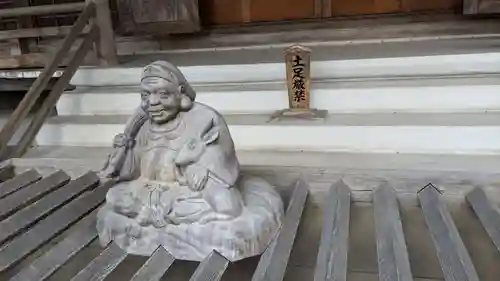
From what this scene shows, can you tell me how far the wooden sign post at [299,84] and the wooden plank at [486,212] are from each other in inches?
43.8

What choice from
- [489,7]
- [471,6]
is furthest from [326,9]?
[489,7]

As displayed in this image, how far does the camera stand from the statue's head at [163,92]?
192 cm

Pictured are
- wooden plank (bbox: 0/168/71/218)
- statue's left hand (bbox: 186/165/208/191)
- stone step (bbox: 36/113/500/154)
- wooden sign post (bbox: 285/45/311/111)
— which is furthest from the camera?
wooden sign post (bbox: 285/45/311/111)

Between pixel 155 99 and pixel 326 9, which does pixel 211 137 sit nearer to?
pixel 155 99

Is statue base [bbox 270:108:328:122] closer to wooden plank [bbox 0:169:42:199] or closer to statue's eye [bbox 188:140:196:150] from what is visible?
statue's eye [bbox 188:140:196:150]

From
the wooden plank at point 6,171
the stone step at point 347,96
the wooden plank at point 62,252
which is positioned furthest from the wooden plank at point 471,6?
the wooden plank at point 6,171

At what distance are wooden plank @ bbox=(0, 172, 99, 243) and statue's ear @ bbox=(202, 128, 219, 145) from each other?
32.8 inches

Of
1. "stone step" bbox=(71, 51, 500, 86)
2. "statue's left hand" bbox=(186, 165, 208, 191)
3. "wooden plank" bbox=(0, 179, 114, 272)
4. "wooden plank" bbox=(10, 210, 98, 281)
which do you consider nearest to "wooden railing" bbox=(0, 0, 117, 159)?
"stone step" bbox=(71, 51, 500, 86)

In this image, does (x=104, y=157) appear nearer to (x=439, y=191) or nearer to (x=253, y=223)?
(x=253, y=223)

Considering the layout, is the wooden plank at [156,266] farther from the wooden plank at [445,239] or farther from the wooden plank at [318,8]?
the wooden plank at [318,8]

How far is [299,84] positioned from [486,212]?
4.44 feet

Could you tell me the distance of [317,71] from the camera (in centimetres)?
340

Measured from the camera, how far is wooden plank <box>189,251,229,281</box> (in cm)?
164

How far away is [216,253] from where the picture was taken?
184cm
